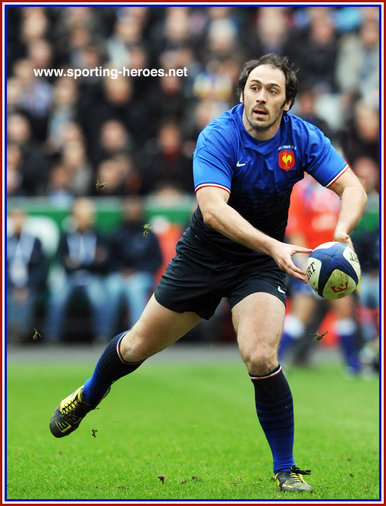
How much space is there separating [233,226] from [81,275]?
8668 millimetres

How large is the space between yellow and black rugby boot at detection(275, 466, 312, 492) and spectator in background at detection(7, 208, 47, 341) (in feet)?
29.2

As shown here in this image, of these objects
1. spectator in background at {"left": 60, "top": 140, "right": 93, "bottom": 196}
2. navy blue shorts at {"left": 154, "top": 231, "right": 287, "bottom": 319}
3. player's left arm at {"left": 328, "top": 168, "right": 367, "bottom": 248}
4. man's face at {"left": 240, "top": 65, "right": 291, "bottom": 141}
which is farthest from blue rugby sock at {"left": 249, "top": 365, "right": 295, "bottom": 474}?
spectator in background at {"left": 60, "top": 140, "right": 93, "bottom": 196}

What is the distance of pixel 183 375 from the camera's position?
12.6m

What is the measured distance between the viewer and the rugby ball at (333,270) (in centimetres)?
547

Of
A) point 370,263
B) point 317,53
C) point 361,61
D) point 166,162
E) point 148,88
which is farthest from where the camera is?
point 361,61

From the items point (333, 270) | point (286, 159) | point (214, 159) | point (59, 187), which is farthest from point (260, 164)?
point (59, 187)

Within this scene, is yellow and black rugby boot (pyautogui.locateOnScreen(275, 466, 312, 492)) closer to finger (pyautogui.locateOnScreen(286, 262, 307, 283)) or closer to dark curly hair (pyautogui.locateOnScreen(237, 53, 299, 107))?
finger (pyautogui.locateOnScreen(286, 262, 307, 283))

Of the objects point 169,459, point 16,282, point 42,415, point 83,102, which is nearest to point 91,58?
point 83,102

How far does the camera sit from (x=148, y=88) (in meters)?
15.5

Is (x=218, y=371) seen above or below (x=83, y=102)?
below

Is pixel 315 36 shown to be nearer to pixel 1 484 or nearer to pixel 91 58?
pixel 91 58

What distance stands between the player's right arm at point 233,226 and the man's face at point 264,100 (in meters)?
0.57

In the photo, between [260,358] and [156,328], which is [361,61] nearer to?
[156,328]

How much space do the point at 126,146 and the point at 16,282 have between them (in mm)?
2730
